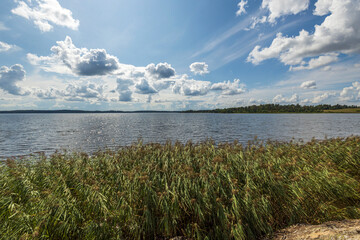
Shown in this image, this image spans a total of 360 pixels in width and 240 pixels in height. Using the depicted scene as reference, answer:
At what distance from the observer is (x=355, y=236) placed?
4555 millimetres

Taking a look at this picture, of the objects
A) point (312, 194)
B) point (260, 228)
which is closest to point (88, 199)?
point (260, 228)

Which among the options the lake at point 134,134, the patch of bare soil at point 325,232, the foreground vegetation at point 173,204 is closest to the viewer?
the patch of bare soil at point 325,232

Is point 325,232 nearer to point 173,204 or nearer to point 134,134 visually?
point 173,204

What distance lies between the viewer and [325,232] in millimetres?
5145

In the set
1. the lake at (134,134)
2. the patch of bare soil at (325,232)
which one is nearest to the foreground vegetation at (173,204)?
the patch of bare soil at (325,232)

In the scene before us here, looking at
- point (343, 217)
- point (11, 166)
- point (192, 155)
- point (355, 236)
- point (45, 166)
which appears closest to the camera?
point (355, 236)

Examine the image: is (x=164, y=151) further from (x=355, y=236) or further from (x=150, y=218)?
Result: (x=355, y=236)

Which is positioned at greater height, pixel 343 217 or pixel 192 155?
pixel 192 155

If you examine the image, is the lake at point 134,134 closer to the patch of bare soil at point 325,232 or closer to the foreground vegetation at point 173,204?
the foreground vegetation at point 173,204

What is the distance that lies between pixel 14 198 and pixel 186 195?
720 centimetres

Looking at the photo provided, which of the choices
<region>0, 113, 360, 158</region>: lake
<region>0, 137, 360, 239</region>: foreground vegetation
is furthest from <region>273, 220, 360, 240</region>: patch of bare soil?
<region>0, 113, 360, 158</region>: lake

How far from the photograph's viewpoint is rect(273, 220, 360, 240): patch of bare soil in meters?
4.72

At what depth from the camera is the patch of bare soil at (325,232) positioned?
472 cm

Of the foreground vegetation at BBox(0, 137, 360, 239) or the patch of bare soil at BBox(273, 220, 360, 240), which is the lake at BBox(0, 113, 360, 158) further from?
the patch of bare soil at BBox(273, 220, 360, 240)
